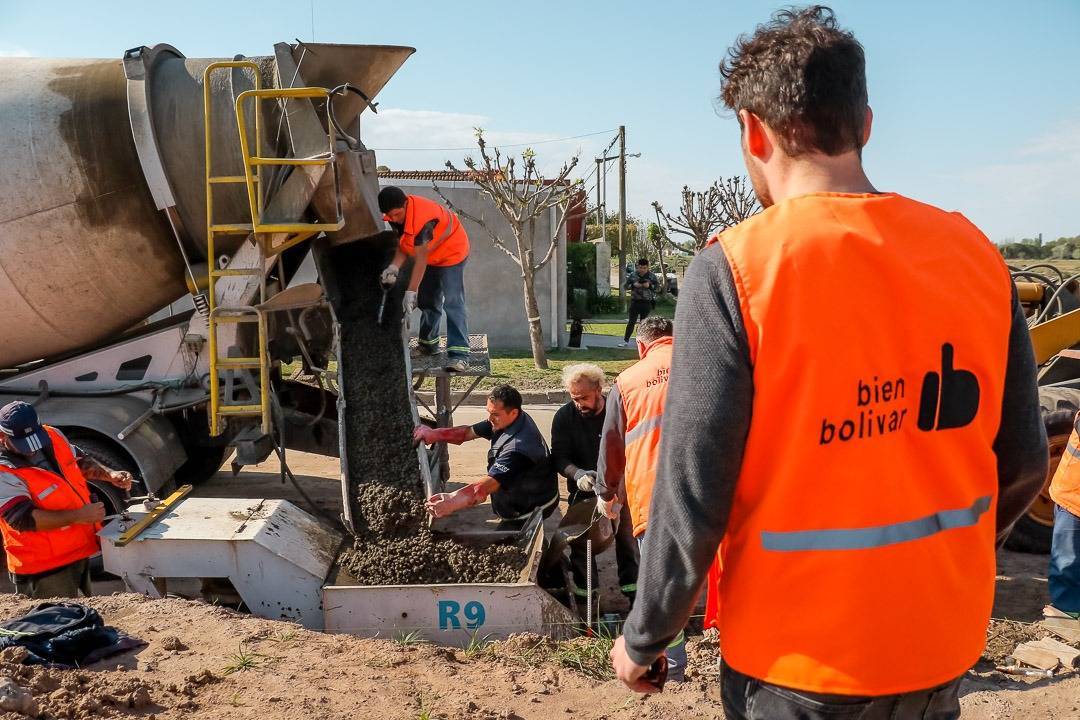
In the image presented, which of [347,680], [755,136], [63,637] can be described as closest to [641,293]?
[347,680]

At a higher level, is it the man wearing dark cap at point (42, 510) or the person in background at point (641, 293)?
the person in background at point (641, 293)

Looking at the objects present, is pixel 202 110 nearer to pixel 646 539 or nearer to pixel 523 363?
pixel 646 539

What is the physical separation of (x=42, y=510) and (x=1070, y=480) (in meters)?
5.17

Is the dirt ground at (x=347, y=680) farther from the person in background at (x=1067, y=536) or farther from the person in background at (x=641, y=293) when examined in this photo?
the person in background at (x=641, y=293)

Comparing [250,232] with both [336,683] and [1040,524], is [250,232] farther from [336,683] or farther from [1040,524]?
[1040,524]

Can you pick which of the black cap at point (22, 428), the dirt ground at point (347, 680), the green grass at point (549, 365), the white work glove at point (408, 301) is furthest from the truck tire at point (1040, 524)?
the black cap at point (22, 428)

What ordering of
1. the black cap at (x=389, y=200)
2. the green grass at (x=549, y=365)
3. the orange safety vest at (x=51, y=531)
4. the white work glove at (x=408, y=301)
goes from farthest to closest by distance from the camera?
1. the green grass at (x=549, y=365)
2. the black cap at (x=389, y=200)
3. the white work glove at (x=408, y=301)
4. the orange safety vest at (x=51, y=531)

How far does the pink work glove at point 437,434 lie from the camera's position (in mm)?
5695

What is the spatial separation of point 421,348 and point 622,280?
1656 centimetres

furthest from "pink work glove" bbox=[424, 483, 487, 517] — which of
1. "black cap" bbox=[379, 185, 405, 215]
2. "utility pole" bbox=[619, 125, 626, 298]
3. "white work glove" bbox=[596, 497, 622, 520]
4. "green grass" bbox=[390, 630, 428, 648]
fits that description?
"utility pole" bbox=[619, 125, 626, 298]

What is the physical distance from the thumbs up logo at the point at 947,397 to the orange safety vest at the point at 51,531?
4477 mm

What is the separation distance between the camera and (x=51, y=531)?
4656mm

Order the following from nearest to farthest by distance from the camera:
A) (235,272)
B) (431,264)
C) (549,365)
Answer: (235,272), (431,264), (549,365)

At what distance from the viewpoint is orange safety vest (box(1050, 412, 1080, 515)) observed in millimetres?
4344
